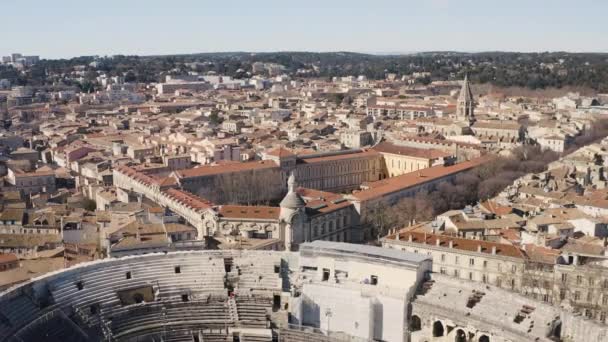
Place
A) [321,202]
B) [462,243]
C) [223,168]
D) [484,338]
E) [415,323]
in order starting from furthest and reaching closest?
[223,168] → [321,202] → [462,243] → [415,323] → [484,338]

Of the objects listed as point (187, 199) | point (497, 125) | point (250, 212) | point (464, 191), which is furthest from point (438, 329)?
point (497, 125)

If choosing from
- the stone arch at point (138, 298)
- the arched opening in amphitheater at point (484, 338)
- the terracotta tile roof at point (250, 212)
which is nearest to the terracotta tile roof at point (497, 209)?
the terracotta tile roof at point (250, 212)

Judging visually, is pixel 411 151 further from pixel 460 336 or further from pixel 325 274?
pixel 460 336

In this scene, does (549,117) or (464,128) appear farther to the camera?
(549,117)

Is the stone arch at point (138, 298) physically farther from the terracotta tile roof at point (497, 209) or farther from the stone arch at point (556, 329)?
the terracotta tile roof at point (497, 209)

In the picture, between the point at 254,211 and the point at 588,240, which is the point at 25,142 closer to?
the point at 254,211

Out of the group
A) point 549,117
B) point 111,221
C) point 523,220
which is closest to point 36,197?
point 111,221
